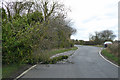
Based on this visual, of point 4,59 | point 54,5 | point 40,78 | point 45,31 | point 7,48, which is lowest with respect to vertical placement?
point 40,78

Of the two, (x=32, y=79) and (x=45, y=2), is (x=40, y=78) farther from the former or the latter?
(x=45, y=2)

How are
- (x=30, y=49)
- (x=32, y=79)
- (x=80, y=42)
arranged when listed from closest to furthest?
(x=32, y=79), (x=30, y=49), (x=80, y=42)

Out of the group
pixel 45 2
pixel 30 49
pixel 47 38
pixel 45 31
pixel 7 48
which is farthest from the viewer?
pixel 45 2

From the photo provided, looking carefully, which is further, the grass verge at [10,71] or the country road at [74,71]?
the country road at [74,71]

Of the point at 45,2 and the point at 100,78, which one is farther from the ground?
the point at 45,2

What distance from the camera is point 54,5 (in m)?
34.7

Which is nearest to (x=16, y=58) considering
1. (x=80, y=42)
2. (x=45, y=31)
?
(x=45, y=31)

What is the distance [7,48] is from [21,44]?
0.85 metres

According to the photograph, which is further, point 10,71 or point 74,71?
point 74,71

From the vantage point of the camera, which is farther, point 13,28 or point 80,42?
point 80,42

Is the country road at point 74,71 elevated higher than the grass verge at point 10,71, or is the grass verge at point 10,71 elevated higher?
the grass verge at point 10,71

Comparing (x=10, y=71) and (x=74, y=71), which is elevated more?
(x=10, y=71)

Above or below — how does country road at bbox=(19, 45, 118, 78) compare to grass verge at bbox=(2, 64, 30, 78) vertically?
below

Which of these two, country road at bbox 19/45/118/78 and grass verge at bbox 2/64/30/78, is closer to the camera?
grass verge at bbox 2/64/30/78
